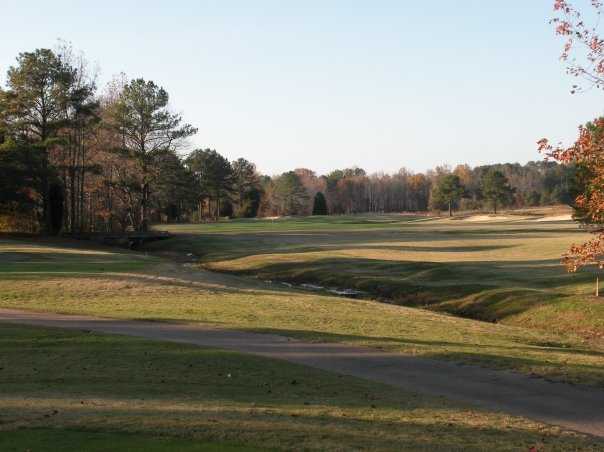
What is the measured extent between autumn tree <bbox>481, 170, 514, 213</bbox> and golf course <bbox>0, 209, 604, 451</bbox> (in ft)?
358

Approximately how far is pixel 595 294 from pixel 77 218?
59879mm

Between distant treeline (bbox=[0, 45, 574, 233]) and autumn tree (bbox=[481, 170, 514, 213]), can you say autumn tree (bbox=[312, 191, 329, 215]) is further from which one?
distant treeline (bbox=[0, 45, 574, 233])

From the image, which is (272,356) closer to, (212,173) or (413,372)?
(413,372)

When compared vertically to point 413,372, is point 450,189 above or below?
above

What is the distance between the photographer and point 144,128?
74.6 m

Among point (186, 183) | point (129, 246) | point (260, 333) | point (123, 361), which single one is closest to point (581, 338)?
point (260, 333)

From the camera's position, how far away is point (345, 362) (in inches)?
570

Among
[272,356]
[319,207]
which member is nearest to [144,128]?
[272,356]

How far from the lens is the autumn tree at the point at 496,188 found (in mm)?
143750

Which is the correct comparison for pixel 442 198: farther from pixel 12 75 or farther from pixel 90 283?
pixel 90 283

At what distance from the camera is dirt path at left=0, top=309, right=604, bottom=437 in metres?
11.0

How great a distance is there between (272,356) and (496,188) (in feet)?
449

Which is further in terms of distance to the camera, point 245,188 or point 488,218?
point 245,188

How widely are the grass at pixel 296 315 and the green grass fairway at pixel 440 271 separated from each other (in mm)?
2921
